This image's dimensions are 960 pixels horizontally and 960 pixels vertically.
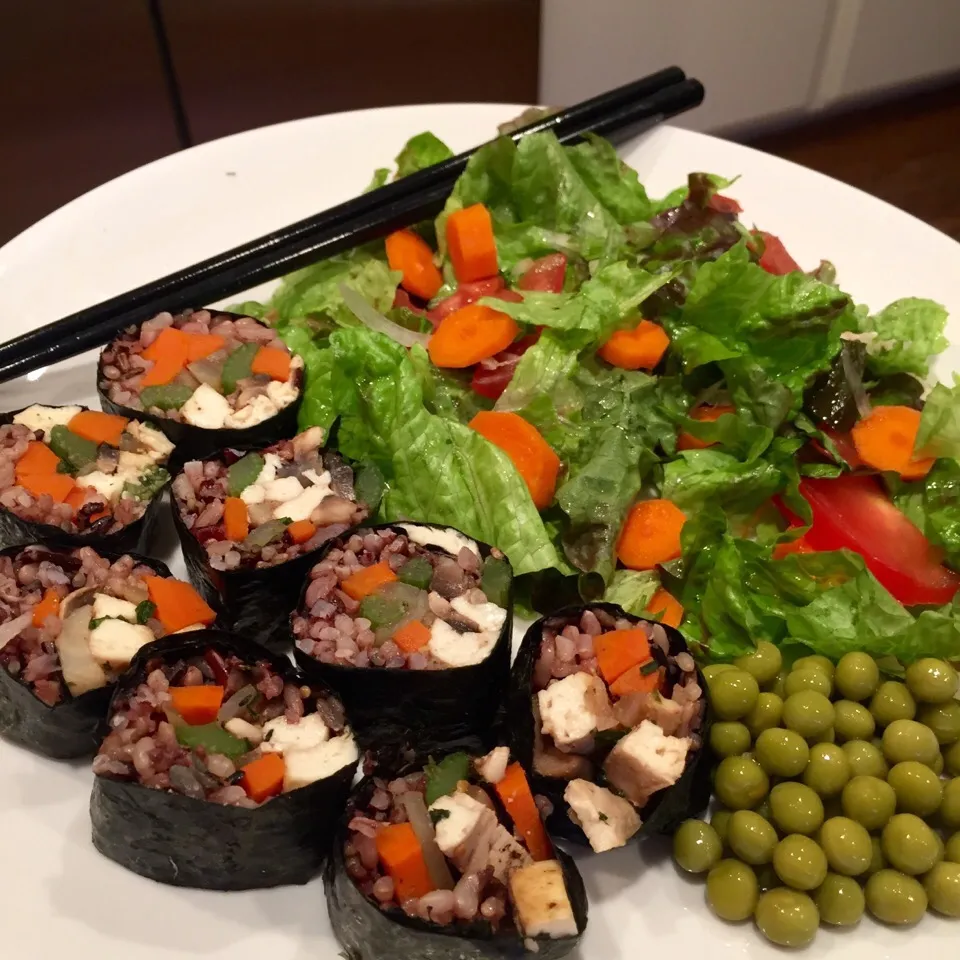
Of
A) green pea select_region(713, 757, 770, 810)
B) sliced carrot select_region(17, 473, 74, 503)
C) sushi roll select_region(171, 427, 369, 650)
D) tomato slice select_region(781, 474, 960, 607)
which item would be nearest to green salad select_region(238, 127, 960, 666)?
tomato slice select_region(781, 474, 960, 607)

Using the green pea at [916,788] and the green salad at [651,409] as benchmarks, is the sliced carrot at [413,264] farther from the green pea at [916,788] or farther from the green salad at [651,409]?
the green pea at [916,788]

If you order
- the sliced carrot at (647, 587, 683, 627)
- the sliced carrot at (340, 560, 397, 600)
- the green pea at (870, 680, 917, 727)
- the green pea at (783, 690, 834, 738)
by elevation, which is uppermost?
the sliced carrot at (340, 560, 397, 600)

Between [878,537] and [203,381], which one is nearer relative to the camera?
[878,537]

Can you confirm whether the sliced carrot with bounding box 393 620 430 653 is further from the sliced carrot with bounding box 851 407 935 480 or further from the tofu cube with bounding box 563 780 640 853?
the sliced carrot with bounding box 851 407 935 480

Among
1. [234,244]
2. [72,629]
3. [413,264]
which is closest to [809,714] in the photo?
[72,629]

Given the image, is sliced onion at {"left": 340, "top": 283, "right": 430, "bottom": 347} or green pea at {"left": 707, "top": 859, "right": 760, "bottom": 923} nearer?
green pea at {"left": 707, "top": 859, "right": 760, "bottom": 923}

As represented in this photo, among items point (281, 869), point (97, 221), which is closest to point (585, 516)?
point (281, 869)

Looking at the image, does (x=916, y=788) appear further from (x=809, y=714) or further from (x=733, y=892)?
(x=733, y=892)
